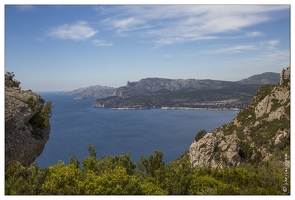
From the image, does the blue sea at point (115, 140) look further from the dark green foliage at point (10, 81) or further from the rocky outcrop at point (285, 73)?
the dark green foliage at point (10, 81)

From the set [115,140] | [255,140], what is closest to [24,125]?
[255,140]

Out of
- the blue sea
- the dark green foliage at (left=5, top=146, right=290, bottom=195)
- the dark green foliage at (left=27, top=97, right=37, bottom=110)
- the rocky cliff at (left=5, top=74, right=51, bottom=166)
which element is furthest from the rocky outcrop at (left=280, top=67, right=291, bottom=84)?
the dark green foliage at (left=27, top=97, right=37, bottom=110)

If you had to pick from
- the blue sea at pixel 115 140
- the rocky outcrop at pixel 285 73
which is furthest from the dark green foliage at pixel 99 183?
the blue sea at pixel 115 140

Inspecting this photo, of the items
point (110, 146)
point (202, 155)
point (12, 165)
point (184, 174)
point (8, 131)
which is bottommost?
point (110, 146)

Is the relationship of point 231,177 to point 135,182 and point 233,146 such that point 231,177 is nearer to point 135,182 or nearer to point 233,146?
Answer: point 135,182

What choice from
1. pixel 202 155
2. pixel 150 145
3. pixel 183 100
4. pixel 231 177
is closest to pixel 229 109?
pixel 183 100

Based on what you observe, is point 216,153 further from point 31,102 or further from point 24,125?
point 24,125
